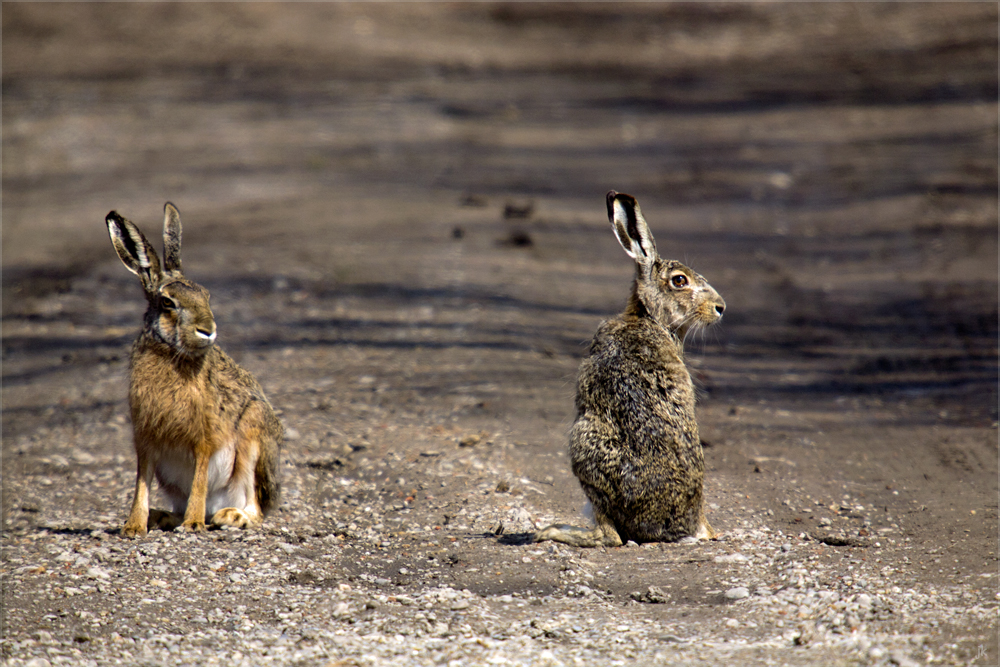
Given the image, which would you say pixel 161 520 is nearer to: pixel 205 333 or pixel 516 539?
pixel 205 333

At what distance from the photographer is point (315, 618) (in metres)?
4.72

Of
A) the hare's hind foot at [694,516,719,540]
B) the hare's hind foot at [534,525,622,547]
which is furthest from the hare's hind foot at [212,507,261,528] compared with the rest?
the hare's hind foot at [694,516,719,540]

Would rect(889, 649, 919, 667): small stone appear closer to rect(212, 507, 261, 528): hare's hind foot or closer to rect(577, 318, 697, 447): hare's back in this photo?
rect(577, 318, 697, 447): hare's back

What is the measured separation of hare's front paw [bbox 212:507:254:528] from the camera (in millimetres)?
5828

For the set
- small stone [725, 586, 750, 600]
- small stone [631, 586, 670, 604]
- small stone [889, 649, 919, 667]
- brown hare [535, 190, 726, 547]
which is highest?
brown hare [535, 190, 726, 547]

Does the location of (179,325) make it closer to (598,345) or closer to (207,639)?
(207,639)

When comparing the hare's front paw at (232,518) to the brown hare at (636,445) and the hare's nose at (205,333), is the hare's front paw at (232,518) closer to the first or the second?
the hare's nose at (205,333)

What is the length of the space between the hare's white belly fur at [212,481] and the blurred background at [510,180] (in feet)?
7.83

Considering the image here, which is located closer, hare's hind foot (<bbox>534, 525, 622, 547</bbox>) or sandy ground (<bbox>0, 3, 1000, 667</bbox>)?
sandy ground (<bbox>0, 3, 1000, 667</bbox>)

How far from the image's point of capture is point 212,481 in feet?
19.4

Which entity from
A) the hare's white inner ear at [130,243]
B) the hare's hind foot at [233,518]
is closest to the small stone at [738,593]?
the hare's hind foot at [233,518]

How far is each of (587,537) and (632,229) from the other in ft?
6.84

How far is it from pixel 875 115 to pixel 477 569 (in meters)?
13.7

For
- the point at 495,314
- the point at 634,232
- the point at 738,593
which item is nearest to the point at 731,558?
the point at 738,593
